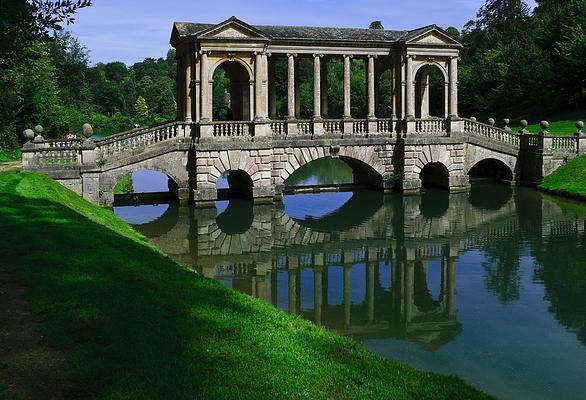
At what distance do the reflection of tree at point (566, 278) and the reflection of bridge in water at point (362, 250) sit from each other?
2.09 m

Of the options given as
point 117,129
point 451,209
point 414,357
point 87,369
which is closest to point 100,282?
point 87,369

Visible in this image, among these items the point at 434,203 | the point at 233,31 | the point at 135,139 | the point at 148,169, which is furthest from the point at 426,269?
the point at 233,31

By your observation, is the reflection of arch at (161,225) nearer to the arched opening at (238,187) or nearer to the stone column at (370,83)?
the arched opening at (238,187)

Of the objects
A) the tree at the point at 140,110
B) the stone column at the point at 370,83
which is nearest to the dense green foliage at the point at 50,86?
the tree at the point at 140,110

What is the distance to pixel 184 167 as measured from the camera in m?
29.2

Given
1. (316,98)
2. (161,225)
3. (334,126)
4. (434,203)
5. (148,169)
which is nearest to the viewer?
(161,225)

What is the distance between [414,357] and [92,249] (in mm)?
6988

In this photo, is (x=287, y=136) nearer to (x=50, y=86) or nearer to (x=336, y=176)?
(x=336, y=176)

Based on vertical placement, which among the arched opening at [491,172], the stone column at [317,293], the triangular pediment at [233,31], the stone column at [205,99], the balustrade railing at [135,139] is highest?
the triangular pediment at [233,31]

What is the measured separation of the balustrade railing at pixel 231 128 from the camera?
29.5m

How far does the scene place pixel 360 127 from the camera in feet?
108

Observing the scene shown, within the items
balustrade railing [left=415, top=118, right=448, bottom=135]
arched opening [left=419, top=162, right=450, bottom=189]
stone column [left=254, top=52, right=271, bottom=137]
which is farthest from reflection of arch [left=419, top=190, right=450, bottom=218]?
stone column [left=254, top=52, right=271, bottom=137]

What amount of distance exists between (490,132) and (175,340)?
1144 inches

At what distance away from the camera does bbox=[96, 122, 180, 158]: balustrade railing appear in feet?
91.4
